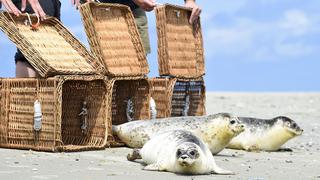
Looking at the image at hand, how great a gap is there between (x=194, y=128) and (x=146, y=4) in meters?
1.83

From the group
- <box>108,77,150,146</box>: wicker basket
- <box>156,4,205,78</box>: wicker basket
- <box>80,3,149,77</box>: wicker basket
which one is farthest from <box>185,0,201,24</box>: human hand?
<box>108,77,150,146</box>: wicker basket

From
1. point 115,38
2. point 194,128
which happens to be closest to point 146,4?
point 115,38

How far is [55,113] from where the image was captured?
756cm

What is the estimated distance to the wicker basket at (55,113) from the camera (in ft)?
25.0

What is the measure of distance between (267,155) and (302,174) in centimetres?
172

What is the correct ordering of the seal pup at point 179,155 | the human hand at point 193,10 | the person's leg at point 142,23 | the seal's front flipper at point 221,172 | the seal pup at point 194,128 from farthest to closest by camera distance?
the human hand at point 193,10 < the person's leg at point 142,23 < the seal pup at point 194,128 < the seal's front flipper at point 221,172 < the seal pup at point 179,155

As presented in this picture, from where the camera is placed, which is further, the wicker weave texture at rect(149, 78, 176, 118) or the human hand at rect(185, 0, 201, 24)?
the human hand at rect(185, 0, 201, 24)

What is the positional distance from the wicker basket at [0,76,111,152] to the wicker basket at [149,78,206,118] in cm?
87

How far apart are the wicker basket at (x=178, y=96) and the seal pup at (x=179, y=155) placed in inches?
77.5

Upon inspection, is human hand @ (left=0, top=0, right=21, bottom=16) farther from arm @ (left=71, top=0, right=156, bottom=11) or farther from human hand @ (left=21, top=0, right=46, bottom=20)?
arm @ (left=71, top=0, right=156, bottom=11)

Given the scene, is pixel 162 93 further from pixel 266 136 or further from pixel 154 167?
pixel 154 167

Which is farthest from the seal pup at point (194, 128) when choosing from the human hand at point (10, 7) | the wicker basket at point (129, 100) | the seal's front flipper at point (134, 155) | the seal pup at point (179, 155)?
the human hand at point (10, 7)

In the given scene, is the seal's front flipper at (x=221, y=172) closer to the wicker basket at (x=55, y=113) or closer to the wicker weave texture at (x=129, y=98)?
the wicker basket at (x=55, y=113)

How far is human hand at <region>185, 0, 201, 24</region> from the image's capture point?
381 inches
